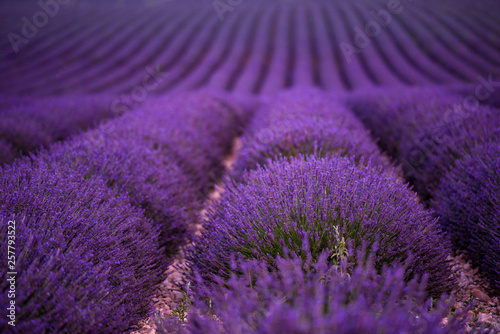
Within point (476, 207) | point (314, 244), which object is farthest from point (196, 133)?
point (476, 207)

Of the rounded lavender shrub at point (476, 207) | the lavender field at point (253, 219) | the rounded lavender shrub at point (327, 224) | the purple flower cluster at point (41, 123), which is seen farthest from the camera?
the purple flower cluster at point (41, 123)

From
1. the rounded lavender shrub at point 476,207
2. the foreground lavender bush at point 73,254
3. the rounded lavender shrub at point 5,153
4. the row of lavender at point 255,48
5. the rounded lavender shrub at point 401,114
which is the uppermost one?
A: the row of lavender at point 255,48

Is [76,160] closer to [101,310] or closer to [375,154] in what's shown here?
[101,310]

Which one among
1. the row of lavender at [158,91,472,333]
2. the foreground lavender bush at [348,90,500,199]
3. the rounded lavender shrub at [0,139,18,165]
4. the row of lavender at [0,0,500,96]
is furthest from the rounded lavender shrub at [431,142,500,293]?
the row of lavender at [0,0,500,96]

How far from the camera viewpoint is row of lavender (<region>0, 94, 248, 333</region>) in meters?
1.12

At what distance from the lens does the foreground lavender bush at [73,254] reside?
43.5 inches

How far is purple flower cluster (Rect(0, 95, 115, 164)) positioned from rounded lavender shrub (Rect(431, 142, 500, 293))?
3214 millimetres

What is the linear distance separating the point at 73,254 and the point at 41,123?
393 cm

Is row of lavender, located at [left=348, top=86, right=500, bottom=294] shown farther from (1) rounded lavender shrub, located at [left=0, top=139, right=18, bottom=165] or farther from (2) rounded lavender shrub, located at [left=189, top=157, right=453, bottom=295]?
(1) rounded lavender shrub, located at [left=0, top=139, right=18, bottom=165]

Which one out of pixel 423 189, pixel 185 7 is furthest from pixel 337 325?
pixel 185 7

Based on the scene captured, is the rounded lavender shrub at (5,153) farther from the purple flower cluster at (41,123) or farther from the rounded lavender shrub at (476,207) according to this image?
the rounded lavender shrub at (476,207)

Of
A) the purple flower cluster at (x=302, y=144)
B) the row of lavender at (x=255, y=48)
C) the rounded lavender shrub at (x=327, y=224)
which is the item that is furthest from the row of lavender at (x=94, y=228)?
the row of lavender at (x=255, y=48)

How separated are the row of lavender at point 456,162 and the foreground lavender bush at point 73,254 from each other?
177 cm

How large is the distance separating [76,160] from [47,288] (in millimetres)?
1220
